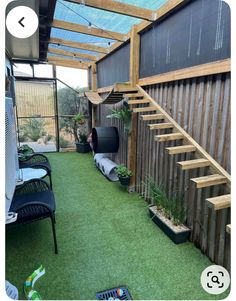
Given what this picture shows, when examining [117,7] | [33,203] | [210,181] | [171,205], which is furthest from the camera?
[171,205]

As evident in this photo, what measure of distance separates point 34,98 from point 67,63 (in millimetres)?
1565

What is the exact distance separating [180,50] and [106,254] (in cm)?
254

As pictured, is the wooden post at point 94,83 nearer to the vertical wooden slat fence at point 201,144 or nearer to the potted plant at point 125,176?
the potted plant at point 125,176

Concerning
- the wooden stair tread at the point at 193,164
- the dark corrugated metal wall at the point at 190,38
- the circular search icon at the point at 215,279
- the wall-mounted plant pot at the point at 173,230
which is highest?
the dark corrugated metal wall at the point at 190,38

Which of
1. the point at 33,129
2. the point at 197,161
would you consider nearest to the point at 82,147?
the point at 33,129

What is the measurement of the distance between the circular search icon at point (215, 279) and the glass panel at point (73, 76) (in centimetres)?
671

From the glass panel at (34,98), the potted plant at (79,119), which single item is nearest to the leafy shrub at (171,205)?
the potted plant at (79,119)

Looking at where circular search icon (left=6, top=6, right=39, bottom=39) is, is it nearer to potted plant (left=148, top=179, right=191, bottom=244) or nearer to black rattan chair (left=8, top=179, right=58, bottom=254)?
black rattan chair (left=8, top=179, right=58, bottom=254)

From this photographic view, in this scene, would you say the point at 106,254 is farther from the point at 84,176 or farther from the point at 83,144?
the point at 83,144

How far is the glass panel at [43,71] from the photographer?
6848 millimetres

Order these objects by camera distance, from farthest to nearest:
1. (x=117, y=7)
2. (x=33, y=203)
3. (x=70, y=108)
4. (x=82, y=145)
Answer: (x=70, y=108) → (x=82, y=145) → (x=117, y=7) → (x=33, y=203)

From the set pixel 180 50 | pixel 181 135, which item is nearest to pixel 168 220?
pixel 181 135

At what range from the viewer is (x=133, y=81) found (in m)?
3.74

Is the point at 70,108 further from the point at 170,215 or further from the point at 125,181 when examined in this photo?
the point at 170,215
